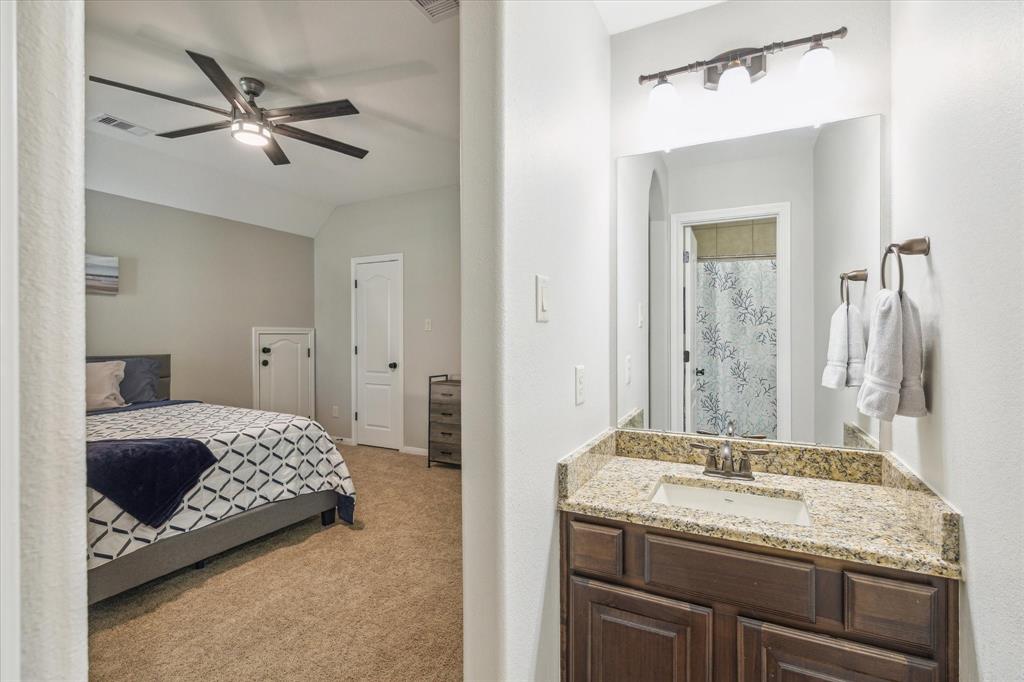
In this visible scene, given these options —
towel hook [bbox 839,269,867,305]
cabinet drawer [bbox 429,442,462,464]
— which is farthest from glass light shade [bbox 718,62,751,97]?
cabinet drawer [bbox 429,442,462,464]

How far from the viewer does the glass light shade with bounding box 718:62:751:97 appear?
1.69m

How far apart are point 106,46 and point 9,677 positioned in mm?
3393

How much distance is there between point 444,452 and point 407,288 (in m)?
1.81

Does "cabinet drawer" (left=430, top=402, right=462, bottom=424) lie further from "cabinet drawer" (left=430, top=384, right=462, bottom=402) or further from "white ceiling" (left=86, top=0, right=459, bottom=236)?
"white ceiling" (left=86, top=0, right=459, bottom=236)

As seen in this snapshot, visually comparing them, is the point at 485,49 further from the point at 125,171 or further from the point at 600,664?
the point at 125,171

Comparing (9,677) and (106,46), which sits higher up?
(106,46)

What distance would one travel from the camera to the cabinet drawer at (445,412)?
14.8ft

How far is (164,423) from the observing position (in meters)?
3.07

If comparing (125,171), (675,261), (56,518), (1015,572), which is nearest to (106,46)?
(125,171)

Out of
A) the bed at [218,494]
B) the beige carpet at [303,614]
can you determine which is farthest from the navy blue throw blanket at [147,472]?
the beige carpet at [303,614]

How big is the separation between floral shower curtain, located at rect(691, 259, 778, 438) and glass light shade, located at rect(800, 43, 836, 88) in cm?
59

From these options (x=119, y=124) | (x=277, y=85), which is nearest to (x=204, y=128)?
(x=277, y=85)

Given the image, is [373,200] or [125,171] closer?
[125,171]

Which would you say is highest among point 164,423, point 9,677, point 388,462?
point 9,677
